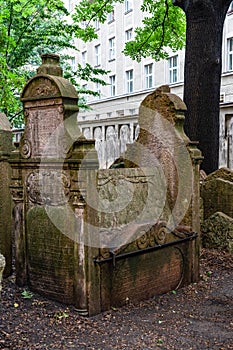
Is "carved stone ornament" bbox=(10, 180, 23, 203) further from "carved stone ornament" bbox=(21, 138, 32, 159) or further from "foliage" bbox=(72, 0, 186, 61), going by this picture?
"foliage" bbox=(72, 0, 186, 61)

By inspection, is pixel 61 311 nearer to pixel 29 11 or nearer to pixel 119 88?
pixel 29 11

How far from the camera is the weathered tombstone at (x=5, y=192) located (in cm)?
654

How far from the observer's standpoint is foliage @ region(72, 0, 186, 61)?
529 inches

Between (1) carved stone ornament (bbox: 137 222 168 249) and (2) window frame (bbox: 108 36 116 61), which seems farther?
(2) window frame (bbox: 108 36 116 61)

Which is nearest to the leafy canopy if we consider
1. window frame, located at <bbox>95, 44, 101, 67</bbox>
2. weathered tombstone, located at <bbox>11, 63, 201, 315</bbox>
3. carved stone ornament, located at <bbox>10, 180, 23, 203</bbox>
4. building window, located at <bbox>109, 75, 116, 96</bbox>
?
A: carved stone ornament, located at <bbox>10, 180, 23, 203</bbox>

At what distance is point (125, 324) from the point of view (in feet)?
17.0

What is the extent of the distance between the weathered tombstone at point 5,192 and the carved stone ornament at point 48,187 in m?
0.72

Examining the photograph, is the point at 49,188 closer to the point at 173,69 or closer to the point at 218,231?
the point at 218,231

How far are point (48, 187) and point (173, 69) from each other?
19.9m

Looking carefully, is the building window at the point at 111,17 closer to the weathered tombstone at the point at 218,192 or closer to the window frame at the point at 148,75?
the window frame at the point at 148,75

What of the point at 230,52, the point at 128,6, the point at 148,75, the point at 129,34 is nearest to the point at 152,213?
the point at 230,52

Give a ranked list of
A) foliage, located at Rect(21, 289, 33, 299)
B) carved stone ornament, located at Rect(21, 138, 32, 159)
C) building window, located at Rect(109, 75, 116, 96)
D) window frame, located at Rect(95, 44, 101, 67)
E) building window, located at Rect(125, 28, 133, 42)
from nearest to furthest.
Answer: foliage, located at Rect(21, 289, 33, 299)
carved stone ornament, located at Rect(21, 138, 32, 159)
building window, located at Rect(125, 28, 133, 42)
building window, located at Rect(109, 75, 116, 96)
window frame, located at Rect(95, 44, 101, 67)

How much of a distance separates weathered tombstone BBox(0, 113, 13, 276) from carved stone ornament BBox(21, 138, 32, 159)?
626 mm

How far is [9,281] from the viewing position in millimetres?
6426
